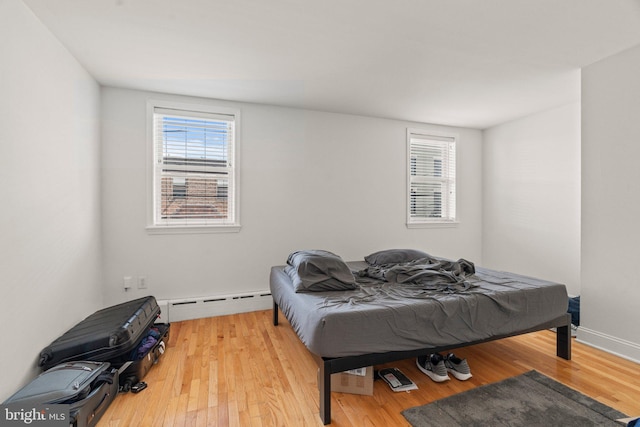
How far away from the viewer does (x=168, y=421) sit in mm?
1628

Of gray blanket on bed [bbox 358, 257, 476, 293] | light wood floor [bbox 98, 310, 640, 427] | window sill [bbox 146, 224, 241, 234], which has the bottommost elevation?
light wood floor [bbox 98, 310, 640, 427]

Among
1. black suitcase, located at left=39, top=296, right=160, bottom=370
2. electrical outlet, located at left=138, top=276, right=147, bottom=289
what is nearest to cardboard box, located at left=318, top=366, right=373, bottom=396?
black suitcase, located at left=39, top=296, right=160, bottom=370

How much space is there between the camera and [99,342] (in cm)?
195

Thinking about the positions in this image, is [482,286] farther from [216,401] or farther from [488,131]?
[488,131]

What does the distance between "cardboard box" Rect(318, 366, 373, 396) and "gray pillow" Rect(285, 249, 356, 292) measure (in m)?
0.60

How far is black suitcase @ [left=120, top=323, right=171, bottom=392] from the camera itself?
1937mm

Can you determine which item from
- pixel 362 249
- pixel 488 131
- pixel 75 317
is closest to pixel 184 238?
pixel 75 317

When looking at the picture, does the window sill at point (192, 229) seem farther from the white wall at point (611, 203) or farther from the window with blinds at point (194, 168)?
the white wall at point (611, 203)

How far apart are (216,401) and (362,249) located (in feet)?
8.33

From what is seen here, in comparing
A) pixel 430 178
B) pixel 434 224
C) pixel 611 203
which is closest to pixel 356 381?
pixel 611 203

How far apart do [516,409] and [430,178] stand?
319 cm

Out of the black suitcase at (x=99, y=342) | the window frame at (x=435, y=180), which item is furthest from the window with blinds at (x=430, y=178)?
the black suitcase at (x=99, y=342)

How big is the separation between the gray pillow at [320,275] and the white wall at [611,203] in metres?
2.16

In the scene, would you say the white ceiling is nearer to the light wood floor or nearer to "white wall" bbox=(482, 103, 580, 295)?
"white wall" bbox=(482, 103, 580, 295)
